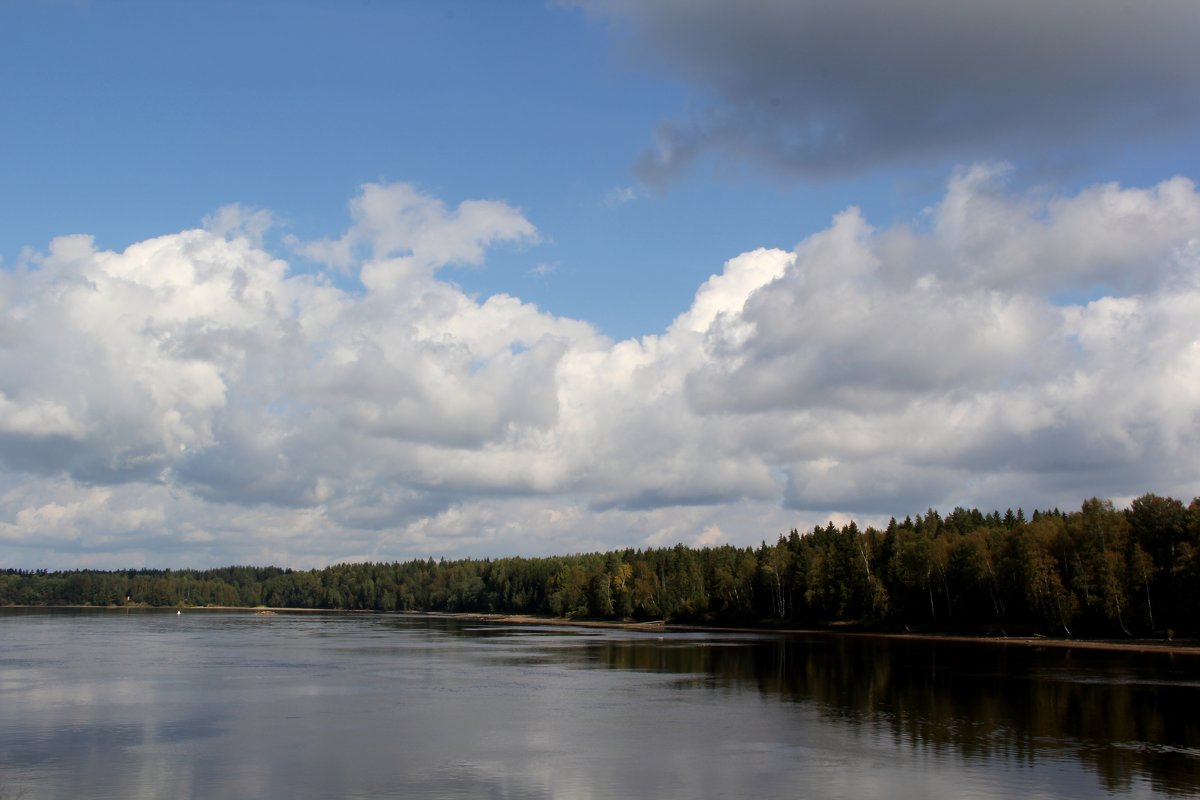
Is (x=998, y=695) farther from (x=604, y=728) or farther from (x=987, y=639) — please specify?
(x=987, y=639)

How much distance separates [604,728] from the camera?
47.0 meters

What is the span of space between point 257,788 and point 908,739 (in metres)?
26.7

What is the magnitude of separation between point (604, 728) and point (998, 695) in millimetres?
26264

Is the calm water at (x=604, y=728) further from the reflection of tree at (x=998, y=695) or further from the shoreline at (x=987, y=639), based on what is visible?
the shoreline at (x=987, y=639)

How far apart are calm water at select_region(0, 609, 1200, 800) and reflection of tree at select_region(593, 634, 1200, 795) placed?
224 millimetres

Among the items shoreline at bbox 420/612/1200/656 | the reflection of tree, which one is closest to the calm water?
the reflection of tree

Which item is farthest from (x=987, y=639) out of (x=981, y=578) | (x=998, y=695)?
(x=998, y=695)

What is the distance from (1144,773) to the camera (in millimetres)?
35406

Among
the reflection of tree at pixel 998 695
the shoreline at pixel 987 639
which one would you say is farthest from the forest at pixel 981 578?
the reflection of tree at pixel 998 695

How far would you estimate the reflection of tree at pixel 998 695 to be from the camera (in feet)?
131

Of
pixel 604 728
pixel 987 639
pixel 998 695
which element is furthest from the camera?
pixel 987 639

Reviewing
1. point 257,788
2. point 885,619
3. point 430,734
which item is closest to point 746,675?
point 430,734

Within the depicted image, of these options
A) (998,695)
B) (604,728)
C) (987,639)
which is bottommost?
(987,639)

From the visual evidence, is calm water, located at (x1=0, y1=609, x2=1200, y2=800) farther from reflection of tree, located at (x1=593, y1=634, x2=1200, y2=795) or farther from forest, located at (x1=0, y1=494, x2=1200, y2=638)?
forest, located at (x1=0, y1=494, x2=1200, y2=638)
